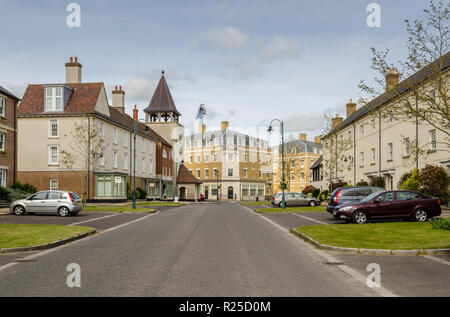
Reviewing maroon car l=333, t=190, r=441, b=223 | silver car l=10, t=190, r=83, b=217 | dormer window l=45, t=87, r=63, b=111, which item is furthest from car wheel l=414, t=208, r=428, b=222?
dormer window l=45, t=87, r=63, b=111

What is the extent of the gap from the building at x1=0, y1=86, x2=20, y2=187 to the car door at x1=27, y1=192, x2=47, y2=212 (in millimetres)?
10272

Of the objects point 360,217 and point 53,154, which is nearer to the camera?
point 360,217

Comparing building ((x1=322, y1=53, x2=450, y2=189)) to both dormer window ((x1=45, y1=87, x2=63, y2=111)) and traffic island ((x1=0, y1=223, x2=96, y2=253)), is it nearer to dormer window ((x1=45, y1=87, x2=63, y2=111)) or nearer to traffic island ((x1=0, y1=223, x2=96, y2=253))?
traffic island ((x1=0, y1=223, x2=96, y2=253))

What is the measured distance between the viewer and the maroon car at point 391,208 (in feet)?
64.3

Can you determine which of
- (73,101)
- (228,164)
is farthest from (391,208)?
(228,164)

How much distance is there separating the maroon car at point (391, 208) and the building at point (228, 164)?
3002 inches

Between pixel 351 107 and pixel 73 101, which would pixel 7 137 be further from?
pixel 351 107

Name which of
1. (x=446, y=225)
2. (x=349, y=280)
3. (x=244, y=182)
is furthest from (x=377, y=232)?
(x=244, y=182)

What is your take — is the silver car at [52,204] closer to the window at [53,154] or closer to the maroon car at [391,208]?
the maroon car at [391,208]

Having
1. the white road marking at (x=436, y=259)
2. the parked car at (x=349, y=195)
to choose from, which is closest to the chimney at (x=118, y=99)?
the parked car at (x=349, y=195)

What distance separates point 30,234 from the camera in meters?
15.2

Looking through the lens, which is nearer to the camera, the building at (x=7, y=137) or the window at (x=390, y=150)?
the building at (x=7, y=137)

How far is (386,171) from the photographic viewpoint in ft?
129

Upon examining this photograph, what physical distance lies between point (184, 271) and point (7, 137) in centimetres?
3137
